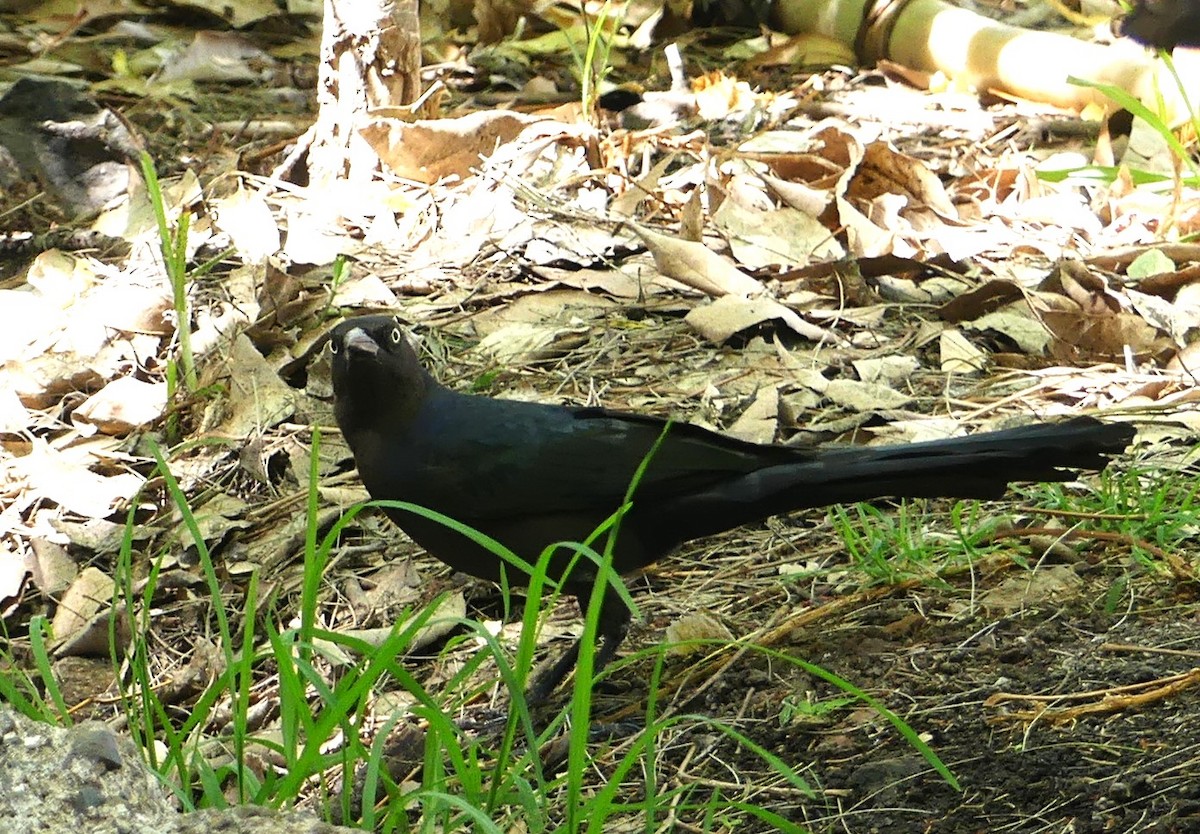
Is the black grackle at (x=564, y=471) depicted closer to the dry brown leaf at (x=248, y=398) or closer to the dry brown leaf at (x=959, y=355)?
the dry brown leaf at (x=248, y=398)

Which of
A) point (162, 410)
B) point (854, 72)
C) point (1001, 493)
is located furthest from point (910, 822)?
point (854, 72)

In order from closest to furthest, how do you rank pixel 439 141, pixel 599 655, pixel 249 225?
pixel 599 655, pixel 249 225, pixel 439 141

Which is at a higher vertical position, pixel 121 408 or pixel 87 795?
pixel 87 795

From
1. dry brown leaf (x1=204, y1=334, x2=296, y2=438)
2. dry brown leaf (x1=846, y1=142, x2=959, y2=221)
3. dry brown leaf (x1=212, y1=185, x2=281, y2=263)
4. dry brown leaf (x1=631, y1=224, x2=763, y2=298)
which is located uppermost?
dry brown leaf (x1=846, y1=142, x2=959, y2=221)

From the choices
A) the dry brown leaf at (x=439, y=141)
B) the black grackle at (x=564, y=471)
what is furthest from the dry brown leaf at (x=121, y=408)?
the dry brown leaf at (x=439, y=141)

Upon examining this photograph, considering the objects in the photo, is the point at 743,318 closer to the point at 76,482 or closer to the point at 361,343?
the point at 361,343

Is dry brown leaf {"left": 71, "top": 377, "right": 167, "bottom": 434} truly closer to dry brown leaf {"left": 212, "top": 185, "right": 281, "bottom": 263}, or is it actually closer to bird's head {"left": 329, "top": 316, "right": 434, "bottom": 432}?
dry brown leaf {"left": 212, "top": 185, "right": 281, "bottom": 263}

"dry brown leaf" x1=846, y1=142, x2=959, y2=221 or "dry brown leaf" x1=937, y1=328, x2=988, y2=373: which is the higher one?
"dry brown leaf" x1=846, y1=142, x2=959, y2=221

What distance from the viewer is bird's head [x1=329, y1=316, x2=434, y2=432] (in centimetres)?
328

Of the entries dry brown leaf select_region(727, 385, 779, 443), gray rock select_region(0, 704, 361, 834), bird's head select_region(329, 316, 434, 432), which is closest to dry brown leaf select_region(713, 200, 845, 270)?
dry brown leaf select_region(727, 385, 779, 443)

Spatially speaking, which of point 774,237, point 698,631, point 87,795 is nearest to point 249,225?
point 774,237

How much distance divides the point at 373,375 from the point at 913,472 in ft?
3.91

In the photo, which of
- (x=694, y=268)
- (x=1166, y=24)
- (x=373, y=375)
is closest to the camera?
(x=1166, y=24)

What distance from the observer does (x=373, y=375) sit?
3.28m
